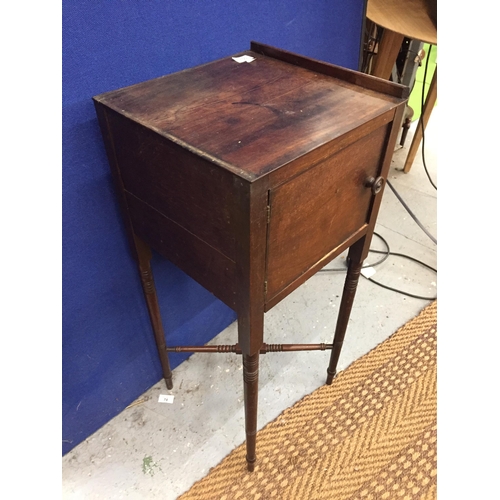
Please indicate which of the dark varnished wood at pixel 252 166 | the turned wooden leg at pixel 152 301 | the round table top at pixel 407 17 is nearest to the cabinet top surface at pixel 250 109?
the dark varnished wood at pixel 252 166

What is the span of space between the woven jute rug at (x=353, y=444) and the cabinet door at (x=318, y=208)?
2.02 feet

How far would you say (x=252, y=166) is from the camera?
59 centimetres

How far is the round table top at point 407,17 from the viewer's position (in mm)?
1272

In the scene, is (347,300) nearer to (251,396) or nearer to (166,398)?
(251,396)

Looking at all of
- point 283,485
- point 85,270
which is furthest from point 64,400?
point 283,485

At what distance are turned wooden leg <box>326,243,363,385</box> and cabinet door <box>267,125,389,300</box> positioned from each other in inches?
5.6

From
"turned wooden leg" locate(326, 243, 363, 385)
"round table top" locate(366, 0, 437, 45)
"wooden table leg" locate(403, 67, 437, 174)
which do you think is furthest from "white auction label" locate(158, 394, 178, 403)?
"wooden table leg" locate(403, 67, 437, 174)

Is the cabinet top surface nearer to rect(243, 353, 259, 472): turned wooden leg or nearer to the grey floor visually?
rect(243, 353, 259, 472): turned wooden leg

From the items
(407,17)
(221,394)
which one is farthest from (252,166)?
(407,17)

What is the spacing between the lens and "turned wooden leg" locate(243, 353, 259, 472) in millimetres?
860

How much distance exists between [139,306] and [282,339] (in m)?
0.53

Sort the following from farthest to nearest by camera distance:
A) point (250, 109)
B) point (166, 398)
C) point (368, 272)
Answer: point (368, 272)
point (166, 398)
point (250, 109)

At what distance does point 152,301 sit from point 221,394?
1.35ft

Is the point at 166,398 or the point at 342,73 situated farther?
the point at 166,398
